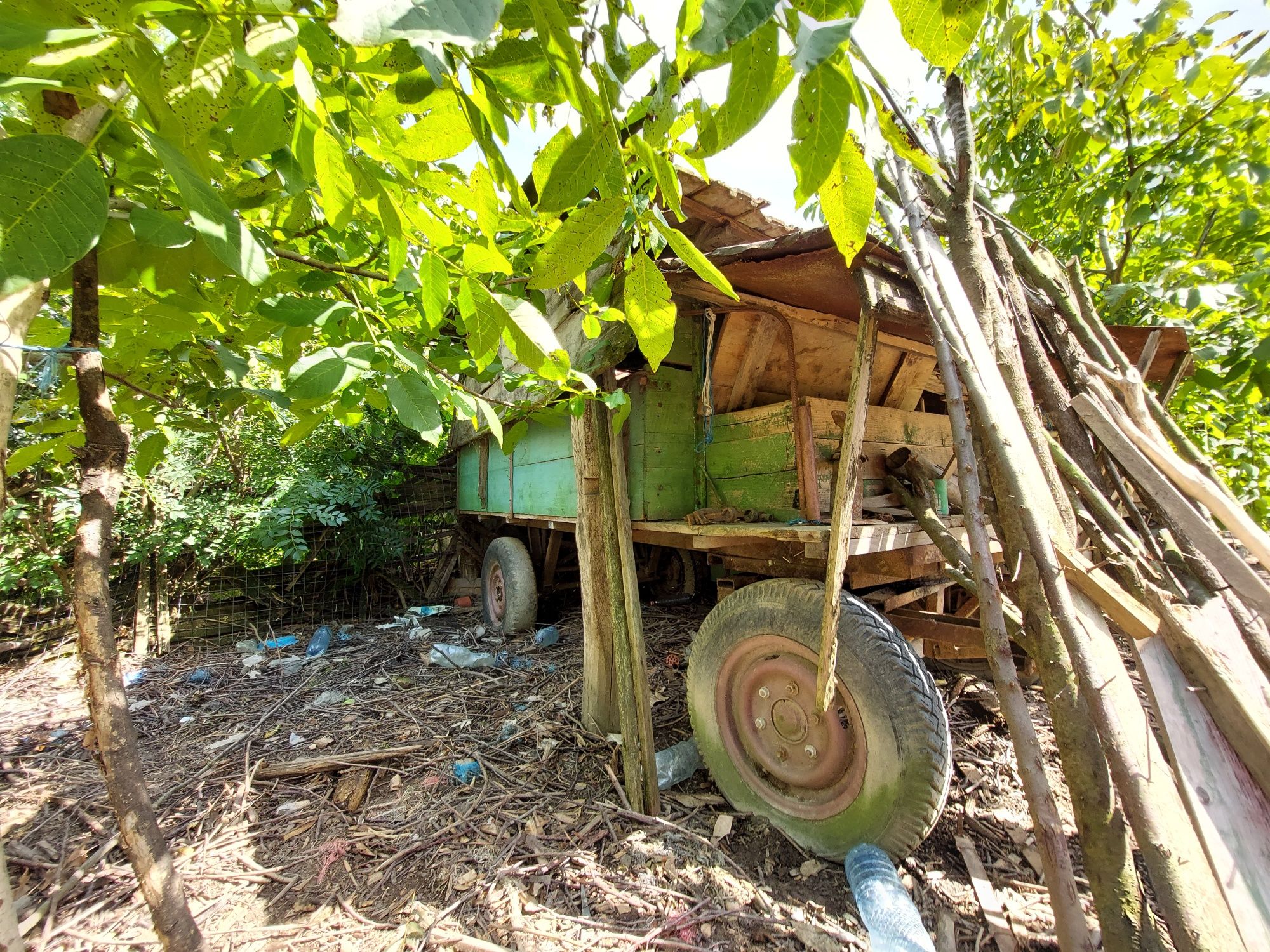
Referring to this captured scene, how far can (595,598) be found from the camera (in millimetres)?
3016

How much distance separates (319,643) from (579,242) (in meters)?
5.58

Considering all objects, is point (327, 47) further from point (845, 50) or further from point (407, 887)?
point (407, 887)

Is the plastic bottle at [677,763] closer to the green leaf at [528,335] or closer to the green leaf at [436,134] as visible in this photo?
the green leaf at [528,335]

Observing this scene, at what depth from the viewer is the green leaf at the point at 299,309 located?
101cm

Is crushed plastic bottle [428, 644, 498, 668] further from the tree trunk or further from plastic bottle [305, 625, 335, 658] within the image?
the tree trunk

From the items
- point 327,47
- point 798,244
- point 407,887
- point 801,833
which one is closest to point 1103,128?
point 798,244

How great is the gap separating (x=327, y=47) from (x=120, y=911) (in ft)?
9.68

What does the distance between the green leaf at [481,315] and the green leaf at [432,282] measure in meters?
0.03

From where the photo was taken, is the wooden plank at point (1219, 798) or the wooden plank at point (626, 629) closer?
the wooden plank at point (1219, 798)

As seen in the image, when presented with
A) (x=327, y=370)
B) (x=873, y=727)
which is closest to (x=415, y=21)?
(x=327, y=370)

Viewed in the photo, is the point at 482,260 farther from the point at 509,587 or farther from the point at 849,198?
the point at 509,587

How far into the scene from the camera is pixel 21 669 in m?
4.44

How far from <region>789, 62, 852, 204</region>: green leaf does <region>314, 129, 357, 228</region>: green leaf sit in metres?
0.56

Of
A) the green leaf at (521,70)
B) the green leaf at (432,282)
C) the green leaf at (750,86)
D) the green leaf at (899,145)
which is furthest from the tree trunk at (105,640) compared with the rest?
the green leaf at (899,145)
